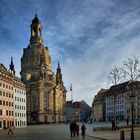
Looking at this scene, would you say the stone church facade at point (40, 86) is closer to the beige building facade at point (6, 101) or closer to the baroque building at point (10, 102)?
the baroque building at point (10, 102)

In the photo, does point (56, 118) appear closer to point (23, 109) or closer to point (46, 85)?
point (46, 85)

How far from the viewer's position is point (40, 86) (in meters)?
185

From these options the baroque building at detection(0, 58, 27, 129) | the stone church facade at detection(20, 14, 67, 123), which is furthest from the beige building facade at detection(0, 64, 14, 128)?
the stone church facade at detection(20, 14, 67, 123)

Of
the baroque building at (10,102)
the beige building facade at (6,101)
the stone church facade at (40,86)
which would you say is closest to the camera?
the beige building facade at (6,101)

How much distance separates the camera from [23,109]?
13638cm

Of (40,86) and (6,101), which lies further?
(40,86)

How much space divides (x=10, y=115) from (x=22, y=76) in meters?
75.4

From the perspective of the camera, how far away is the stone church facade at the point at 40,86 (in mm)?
181750

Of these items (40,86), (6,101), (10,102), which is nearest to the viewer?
(6,101)

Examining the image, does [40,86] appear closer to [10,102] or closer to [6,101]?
[10,102]

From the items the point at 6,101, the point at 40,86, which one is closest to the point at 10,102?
the point at 6,101

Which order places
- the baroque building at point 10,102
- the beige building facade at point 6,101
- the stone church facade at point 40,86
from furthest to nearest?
the stone church facade at point 40,86
the baroque building at point 10,102
the beige building facade at point 6,101

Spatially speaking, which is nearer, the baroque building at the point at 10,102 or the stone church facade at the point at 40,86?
the baroque building at the point at 10,102

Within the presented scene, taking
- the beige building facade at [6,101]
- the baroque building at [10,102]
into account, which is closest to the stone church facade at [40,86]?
the baroque building at [10,102]
